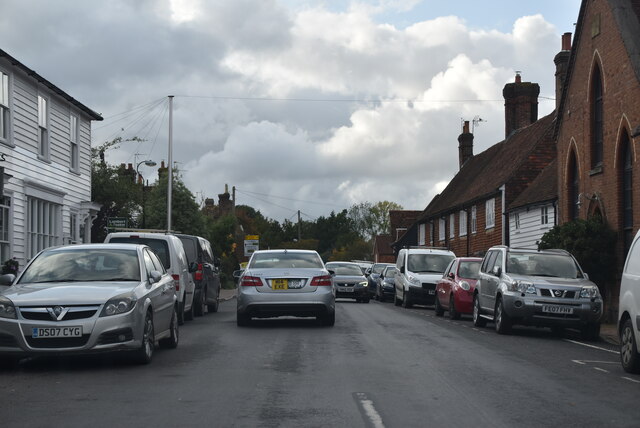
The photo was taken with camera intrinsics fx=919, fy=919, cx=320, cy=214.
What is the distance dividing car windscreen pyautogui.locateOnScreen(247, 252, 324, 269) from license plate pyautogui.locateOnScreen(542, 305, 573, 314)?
175 inches

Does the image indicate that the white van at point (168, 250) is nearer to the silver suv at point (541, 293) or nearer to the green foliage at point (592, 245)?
the silver suv at point (541, 293)

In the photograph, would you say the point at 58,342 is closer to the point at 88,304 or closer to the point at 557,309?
the point at 88,304

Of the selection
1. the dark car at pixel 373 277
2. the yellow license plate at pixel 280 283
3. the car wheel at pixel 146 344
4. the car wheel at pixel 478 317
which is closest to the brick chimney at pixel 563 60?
the dark car at pixel 373 277

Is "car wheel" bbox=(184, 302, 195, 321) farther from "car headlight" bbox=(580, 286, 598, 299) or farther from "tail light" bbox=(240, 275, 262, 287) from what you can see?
"car headlight" bbox=(580, 286, 598, 299)

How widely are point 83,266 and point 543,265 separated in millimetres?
10298

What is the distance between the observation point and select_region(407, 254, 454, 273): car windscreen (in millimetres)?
30453

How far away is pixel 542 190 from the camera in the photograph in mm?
34281

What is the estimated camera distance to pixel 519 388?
9.90m

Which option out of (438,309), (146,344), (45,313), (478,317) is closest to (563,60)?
(438,309)

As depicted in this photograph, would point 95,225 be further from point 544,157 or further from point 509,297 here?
point 509,297

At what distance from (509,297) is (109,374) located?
9.47 m

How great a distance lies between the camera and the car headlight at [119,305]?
10.7 m

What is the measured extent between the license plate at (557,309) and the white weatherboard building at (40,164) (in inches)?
501

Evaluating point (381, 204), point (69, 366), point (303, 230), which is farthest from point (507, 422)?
point (303, 230)
